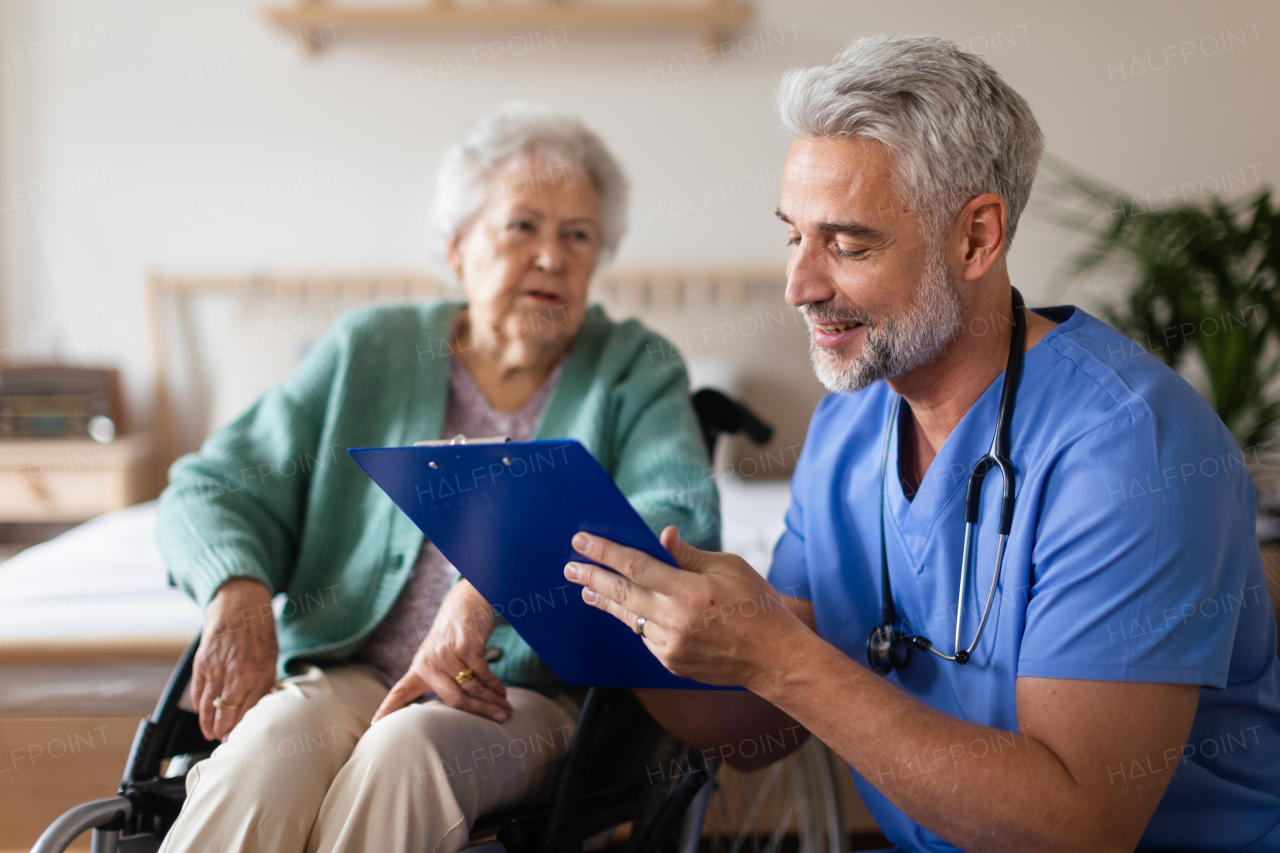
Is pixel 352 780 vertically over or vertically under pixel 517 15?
under

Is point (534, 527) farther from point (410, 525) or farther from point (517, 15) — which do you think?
point (517, 15)

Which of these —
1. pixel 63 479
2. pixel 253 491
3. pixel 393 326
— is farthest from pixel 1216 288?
pixel 63 479

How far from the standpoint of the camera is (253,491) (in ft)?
4.32

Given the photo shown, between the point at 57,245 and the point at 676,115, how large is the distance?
80.5 inches

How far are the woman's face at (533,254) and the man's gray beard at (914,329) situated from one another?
1.88 ft

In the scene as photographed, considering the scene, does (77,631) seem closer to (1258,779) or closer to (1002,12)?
(1258,779)

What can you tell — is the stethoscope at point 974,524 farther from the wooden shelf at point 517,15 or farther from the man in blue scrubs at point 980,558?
the wooden shelf at point 517,15

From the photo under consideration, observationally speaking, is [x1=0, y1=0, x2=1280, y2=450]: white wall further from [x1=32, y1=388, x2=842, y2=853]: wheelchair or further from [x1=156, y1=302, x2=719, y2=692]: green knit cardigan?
[x1=32, y1=388, x2=842, y2=853]: wheelchair

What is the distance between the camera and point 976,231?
95 centimetres

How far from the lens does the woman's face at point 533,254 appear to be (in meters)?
1.45

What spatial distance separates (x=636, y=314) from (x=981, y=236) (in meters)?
2.02

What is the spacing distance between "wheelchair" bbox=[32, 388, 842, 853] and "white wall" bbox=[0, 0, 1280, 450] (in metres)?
1.86

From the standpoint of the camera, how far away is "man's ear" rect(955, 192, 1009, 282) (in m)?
0.94

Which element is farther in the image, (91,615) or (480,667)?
(91,615)
